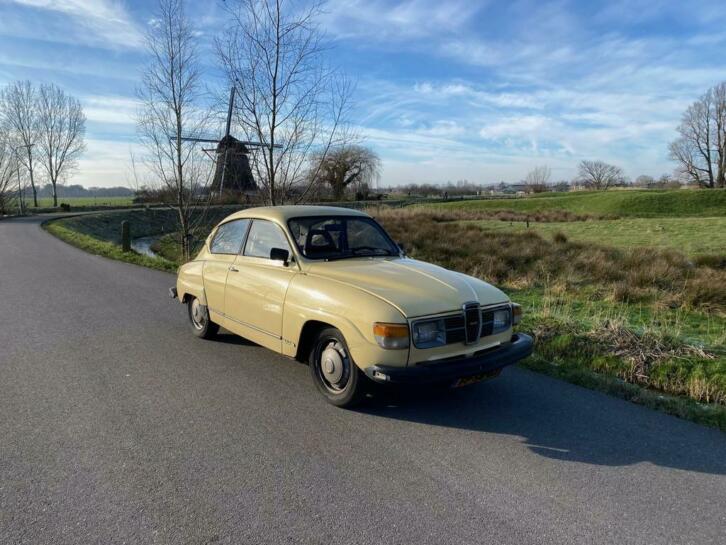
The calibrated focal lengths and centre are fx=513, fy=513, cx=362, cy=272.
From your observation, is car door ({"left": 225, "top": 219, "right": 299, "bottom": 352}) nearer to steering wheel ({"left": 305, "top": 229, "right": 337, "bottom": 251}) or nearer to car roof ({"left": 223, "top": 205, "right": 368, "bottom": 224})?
car roof ({"left": 223, "top": 205, "right": 368, "bottom": 224})

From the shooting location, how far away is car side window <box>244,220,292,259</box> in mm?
5332

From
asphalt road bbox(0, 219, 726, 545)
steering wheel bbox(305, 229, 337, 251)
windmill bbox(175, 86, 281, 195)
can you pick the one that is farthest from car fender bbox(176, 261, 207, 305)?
windmill bbox(175, 86, 281, 195)

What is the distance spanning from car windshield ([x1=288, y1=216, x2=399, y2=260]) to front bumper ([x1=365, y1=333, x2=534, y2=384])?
62.6 inches

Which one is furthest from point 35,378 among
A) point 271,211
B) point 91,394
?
point 271,211

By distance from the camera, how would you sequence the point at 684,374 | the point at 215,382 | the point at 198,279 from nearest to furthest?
the point at 215,382, the point at 684,374, the point at 198,279

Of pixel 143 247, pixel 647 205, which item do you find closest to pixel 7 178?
pixel 143 247

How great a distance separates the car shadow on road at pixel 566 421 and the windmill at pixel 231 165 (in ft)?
30.3

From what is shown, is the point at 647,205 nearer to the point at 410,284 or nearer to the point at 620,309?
the point at 620,309

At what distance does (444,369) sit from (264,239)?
2.54 metres

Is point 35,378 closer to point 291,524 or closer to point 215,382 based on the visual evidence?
point 215,382

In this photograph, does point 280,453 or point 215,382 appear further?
point 215,382

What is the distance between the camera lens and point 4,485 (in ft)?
10.5

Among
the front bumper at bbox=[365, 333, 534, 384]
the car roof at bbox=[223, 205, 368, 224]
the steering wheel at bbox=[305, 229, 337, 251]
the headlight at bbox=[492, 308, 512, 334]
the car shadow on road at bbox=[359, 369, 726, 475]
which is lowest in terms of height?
the car shadow on road at bbox=[359, 369, 726, 475]

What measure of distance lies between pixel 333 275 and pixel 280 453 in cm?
164
